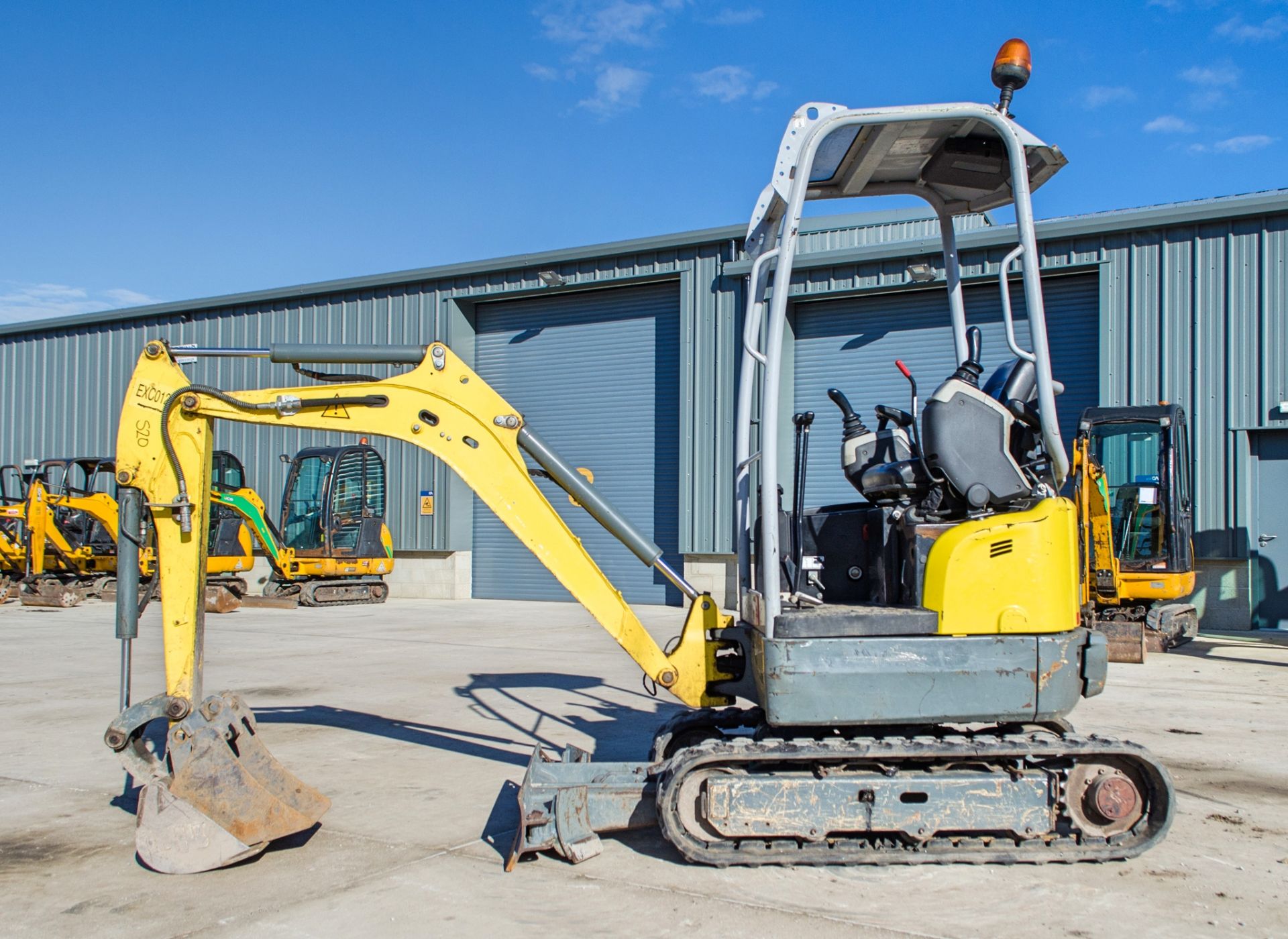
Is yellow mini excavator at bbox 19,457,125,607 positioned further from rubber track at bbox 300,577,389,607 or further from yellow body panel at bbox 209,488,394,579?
rubber track at bbox 300,577,389,607

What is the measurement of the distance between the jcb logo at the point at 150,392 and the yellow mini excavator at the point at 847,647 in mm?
15

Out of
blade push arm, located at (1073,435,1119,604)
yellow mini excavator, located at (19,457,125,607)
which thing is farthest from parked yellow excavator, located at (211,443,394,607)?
blade push arm, located at (1073,435,1119,604)

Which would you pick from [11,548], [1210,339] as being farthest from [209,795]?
[11,548]

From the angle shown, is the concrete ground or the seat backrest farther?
the seat backrest

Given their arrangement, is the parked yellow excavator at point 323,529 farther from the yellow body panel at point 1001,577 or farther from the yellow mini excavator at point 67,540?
the yellow body panel at point 1001,577

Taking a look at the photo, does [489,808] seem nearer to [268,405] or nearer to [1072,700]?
[268,405]

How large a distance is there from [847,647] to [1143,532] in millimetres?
10856

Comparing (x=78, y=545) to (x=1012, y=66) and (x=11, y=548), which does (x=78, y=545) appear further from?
(x=1012, y=66)

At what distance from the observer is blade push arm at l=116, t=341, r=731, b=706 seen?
18.4 ft

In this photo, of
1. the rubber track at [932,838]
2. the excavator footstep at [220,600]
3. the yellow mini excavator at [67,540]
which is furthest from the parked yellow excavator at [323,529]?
the rubber track at [932,838]

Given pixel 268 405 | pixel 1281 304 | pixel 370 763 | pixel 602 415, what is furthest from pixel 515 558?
pixel 268 405

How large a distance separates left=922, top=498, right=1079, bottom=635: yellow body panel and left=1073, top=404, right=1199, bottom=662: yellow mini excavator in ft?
29.5

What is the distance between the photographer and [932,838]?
16.3 feet

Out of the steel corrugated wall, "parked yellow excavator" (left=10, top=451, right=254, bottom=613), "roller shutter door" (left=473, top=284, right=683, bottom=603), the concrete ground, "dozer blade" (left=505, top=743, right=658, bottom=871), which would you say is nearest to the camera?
the concrete ground
